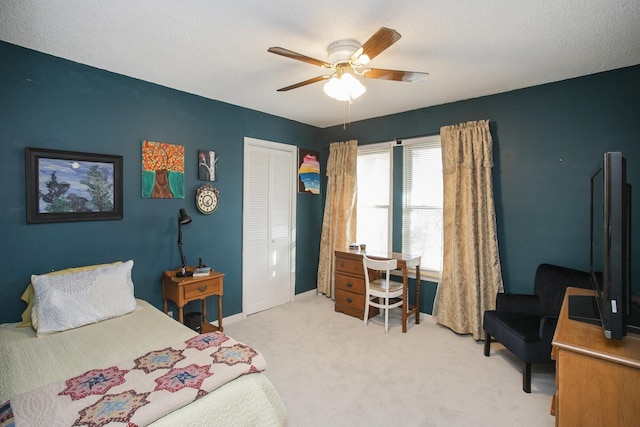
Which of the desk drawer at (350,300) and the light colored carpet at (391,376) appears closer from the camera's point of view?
the light colored carpet at (391,376)

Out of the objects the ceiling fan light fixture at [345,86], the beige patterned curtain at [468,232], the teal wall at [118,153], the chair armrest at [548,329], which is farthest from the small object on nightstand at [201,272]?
the chair armrest at [548,329]

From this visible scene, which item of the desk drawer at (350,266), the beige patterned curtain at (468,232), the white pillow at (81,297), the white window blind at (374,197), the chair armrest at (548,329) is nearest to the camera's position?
the white pillow at (81,297)

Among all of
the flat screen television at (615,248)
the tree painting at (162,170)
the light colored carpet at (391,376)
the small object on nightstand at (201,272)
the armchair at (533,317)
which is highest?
the tree painting at (162,170)

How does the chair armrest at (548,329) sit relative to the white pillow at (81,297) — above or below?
below

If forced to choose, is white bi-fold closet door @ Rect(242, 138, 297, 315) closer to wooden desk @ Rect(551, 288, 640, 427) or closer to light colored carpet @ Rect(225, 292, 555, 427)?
light colored carpet @ Rect(225, 292, 555, 427)

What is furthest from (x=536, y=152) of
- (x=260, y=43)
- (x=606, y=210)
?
(x=260, y=43)

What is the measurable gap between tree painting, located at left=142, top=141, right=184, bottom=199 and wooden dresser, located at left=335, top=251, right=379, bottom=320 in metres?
2.04

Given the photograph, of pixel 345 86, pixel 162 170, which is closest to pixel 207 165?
pixel 162 170

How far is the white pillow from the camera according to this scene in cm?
209

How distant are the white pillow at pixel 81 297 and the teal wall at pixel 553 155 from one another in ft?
11.7

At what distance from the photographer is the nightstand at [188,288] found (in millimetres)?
2867

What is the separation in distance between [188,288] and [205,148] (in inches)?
60.3

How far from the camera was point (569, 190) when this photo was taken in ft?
9.41

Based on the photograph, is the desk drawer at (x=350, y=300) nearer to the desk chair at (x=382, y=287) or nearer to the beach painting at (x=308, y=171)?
the desk chair at (x=382, y=287)
